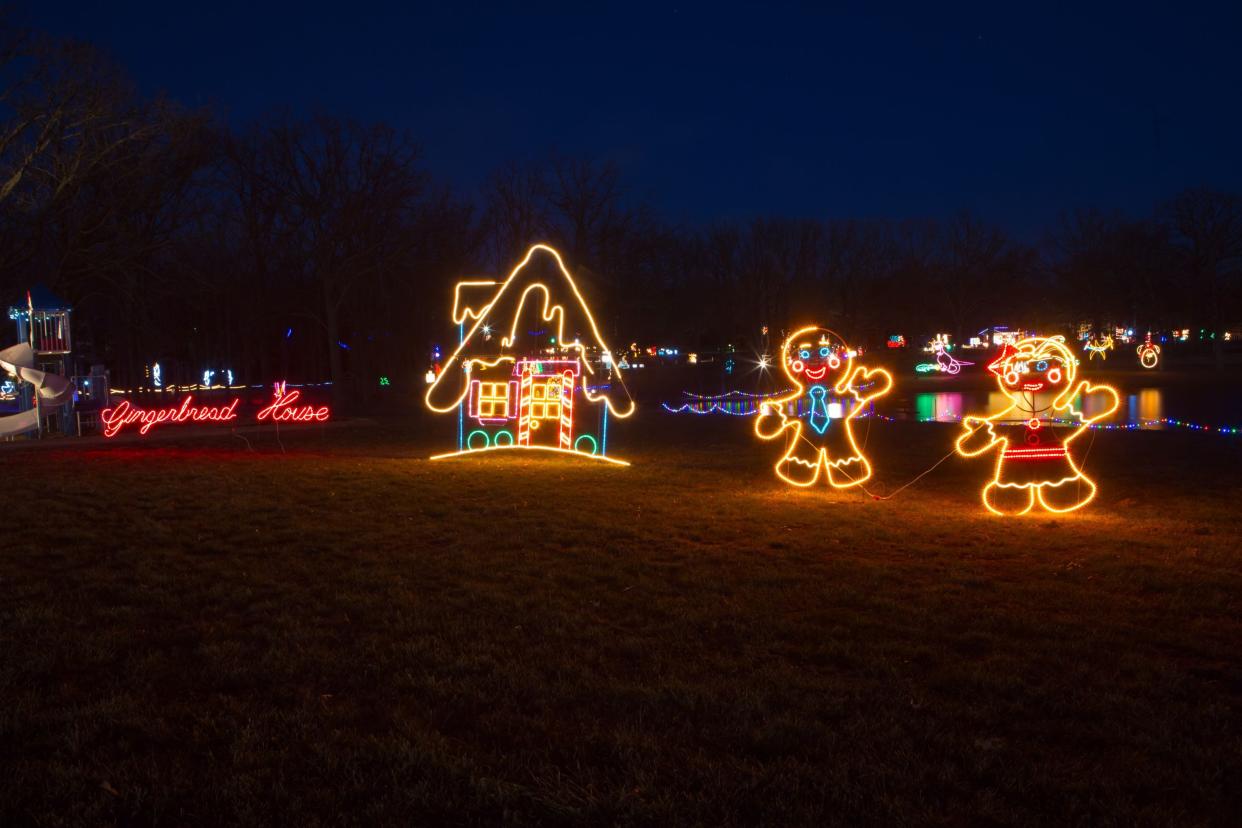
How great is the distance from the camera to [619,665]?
499cm

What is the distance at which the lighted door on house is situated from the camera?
49.2 feet

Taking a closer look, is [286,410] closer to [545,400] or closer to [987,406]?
[545,400]

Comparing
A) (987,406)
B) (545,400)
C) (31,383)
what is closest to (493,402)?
(545,400)

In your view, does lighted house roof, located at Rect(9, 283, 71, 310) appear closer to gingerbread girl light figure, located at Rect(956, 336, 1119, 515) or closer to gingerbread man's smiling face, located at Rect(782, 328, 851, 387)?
gingerbread man's smiling face, located at Rect(782, 328, 851, 387)

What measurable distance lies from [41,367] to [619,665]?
20588mm

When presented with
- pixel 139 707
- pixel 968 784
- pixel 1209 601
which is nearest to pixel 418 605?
pixel 139 707

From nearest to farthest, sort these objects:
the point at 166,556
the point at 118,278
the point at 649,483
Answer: the point at 166,556 → the point at 649,483 → the point at 118,278

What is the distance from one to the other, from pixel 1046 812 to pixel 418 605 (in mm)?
3960

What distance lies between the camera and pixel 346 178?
90.3 feet

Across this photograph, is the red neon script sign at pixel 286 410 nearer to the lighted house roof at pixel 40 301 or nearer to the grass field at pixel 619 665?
the lighted house roof at pixel 40 301

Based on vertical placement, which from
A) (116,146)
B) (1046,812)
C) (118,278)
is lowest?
(1046,812)

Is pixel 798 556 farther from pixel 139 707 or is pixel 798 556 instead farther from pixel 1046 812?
pixel 139 707

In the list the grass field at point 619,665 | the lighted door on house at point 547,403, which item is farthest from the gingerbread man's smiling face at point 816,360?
the lighted door on house at point 547,403

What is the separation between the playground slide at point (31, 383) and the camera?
60.1 feet
